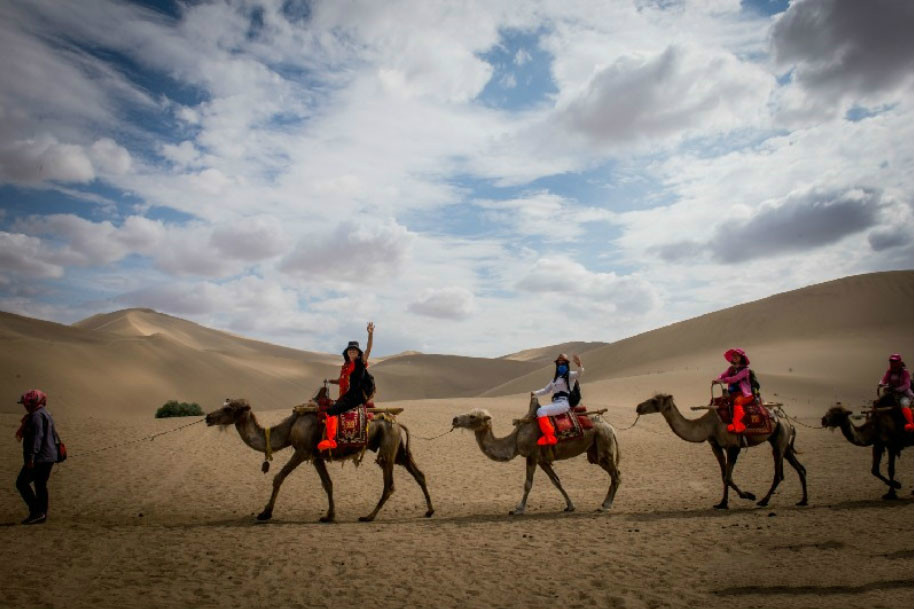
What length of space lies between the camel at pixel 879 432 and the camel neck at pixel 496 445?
667cm

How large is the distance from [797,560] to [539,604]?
3887 millimetres

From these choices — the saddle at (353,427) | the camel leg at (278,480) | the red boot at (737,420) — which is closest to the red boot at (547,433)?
the saddle at (353,427)

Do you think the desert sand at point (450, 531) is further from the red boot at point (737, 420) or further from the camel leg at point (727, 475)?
the red boot at point (737, 420)

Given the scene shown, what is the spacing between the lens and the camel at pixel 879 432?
13.0 meters

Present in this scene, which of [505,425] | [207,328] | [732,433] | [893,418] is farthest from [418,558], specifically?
[207,328]

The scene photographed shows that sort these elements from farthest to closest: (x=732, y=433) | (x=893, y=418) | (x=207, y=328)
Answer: (x=207, y=328), (x=893, y=418), (x=732, y=433)

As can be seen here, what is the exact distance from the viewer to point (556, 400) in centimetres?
1202

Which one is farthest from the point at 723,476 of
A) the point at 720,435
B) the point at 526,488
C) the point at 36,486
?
the point at 36,486

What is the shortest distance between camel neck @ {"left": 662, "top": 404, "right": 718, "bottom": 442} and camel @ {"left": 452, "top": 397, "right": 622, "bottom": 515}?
1319 mm

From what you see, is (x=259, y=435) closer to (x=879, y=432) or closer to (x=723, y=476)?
(x=723, y=476)

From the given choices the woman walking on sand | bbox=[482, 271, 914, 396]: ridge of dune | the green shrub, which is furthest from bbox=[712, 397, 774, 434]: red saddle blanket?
bbox=[482, 271, 914, 396]: ridge of dune

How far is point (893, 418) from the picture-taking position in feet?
43.0

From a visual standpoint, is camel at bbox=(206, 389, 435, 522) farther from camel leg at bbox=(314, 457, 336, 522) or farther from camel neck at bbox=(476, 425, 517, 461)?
camel neck at bbox=(476, 425, 517, 461)

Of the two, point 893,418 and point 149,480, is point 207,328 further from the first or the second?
point 893,418
